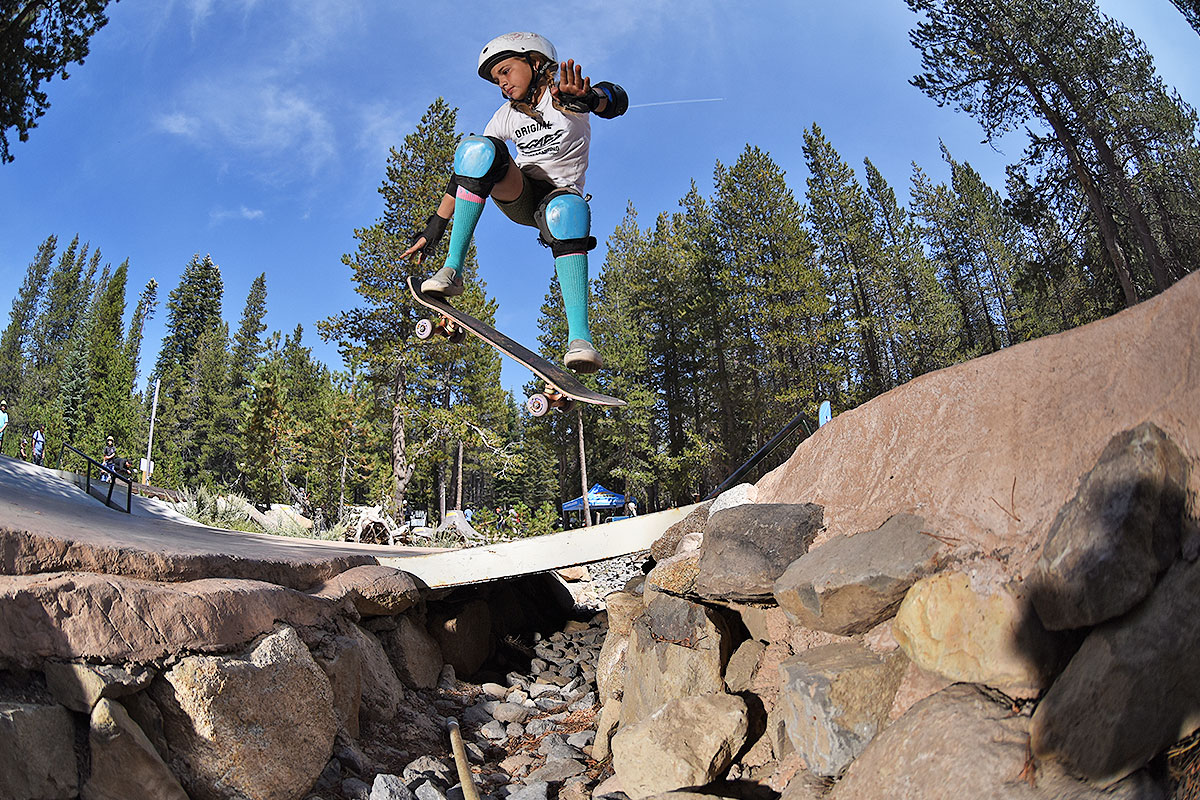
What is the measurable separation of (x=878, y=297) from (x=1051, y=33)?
13624 millimetres

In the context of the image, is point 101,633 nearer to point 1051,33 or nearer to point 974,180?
point 1051,33

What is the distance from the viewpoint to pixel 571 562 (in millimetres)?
5758

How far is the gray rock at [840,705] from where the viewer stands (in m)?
2.63

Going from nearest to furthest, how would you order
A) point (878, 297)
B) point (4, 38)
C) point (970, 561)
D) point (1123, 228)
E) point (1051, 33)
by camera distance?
point (970, 561) < point (4, 38) < point (1051, 33) < point (1123, 228) < point (878, 297)

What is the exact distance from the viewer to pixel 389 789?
12.2 feet

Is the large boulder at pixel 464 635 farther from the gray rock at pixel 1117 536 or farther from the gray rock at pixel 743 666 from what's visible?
the gray rock at pixel 1117 536

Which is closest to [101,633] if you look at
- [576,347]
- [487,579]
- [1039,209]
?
[576,347]

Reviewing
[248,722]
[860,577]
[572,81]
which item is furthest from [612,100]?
[248,722]

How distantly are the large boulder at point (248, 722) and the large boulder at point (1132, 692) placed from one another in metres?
3.31

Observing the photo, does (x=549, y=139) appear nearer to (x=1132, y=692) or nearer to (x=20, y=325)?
(x=1132, y=692)

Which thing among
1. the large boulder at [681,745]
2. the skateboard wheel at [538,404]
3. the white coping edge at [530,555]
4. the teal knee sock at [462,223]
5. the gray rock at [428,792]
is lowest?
the gray rock at [428,792]

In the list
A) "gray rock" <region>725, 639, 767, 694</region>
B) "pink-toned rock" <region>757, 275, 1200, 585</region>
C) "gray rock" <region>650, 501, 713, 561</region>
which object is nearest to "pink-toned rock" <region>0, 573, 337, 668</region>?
"gray rock" <region>650, 501, 713, 561</region>

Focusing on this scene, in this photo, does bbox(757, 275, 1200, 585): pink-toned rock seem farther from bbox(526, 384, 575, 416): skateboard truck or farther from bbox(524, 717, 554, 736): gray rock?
bbox(524, 717, 554, 736): gray rock

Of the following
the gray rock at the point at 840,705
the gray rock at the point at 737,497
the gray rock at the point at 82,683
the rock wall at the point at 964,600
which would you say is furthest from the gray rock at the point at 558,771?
the gray rock at the point at 82,683
